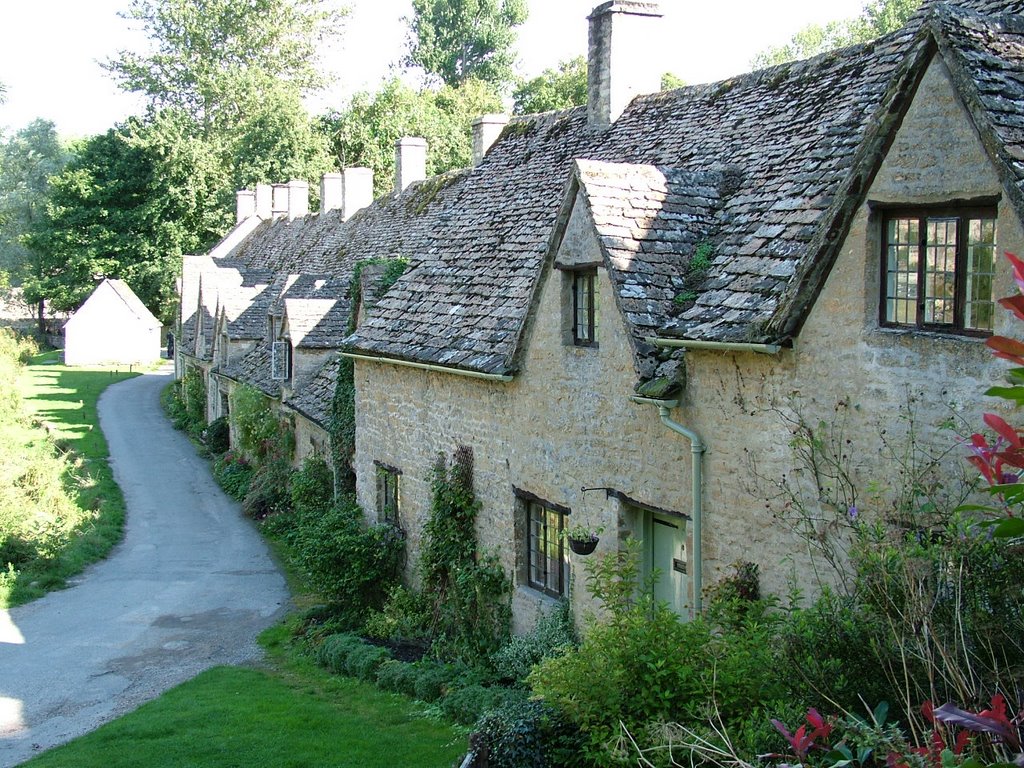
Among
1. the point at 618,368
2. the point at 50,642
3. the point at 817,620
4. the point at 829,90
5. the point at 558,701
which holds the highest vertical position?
the point at 829,90

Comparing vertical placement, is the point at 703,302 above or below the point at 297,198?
below

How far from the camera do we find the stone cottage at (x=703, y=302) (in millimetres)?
8633

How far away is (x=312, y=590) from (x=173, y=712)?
21.9 ft

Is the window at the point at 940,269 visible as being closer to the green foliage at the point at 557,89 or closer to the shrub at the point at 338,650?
the shrub at the point at 338,650

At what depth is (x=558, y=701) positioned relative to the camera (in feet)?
29.8

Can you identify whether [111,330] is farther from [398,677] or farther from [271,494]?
[398,677]

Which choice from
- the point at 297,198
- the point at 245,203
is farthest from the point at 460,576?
the point at 245,203

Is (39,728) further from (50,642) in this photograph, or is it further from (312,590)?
(312,590)

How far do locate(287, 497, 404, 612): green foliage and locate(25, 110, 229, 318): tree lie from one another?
46.4 m

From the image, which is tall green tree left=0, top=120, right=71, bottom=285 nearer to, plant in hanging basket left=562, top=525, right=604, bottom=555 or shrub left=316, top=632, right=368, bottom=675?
shrub left=316, top=632, right=368, bottom=675

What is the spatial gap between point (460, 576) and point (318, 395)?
11.6 m

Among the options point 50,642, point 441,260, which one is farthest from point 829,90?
point 50,642

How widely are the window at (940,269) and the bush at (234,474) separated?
25739 mm

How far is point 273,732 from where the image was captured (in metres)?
13.6
